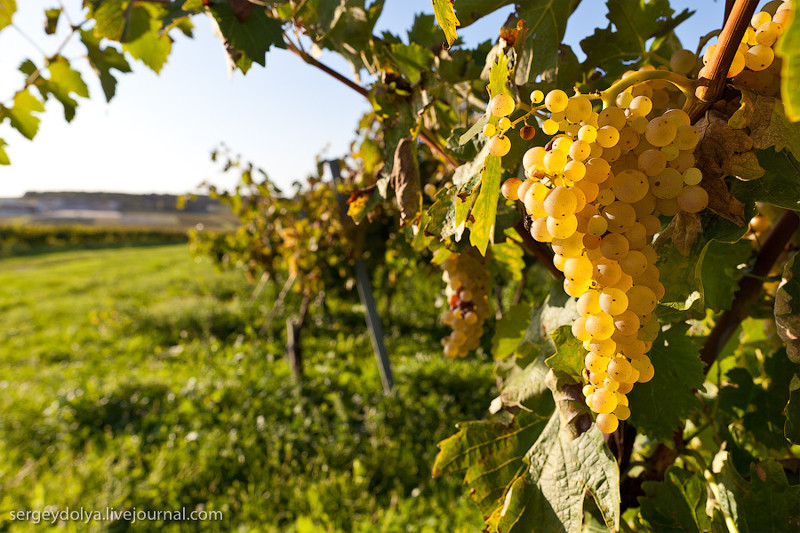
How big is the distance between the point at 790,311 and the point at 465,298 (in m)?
0.66

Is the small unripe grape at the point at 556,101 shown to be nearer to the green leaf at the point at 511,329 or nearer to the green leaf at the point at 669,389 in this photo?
the green leaf at the point at 669,389

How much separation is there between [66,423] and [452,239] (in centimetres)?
457

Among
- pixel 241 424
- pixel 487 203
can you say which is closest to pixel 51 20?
pixel 487 203

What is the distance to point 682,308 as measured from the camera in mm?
566

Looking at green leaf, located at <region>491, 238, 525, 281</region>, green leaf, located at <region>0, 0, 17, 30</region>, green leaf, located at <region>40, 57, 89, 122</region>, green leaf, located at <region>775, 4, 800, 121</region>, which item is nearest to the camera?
green leaf, located at <region>775, 4, 800, 121</region>

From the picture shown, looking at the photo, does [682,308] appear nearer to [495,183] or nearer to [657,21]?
[495,183]

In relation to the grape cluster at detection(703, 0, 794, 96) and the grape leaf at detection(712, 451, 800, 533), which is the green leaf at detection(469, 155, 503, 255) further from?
the grape leaf at detection(712, 451, 800, 533)

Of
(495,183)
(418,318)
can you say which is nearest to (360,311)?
(418,318)

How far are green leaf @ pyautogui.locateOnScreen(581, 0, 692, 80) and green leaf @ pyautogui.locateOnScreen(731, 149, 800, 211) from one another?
0.39 metres

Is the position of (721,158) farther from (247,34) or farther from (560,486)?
(247,34)

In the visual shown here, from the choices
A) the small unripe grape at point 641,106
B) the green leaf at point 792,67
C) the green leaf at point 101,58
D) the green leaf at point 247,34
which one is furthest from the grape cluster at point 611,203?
the green leaf at point 101,58

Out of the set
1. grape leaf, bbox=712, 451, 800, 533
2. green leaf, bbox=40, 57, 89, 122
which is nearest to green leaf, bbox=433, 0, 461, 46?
grape leaf, bbox=712, 451, 800, 533

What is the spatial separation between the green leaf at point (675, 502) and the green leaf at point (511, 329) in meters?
0.35

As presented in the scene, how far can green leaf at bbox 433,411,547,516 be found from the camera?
815mm
